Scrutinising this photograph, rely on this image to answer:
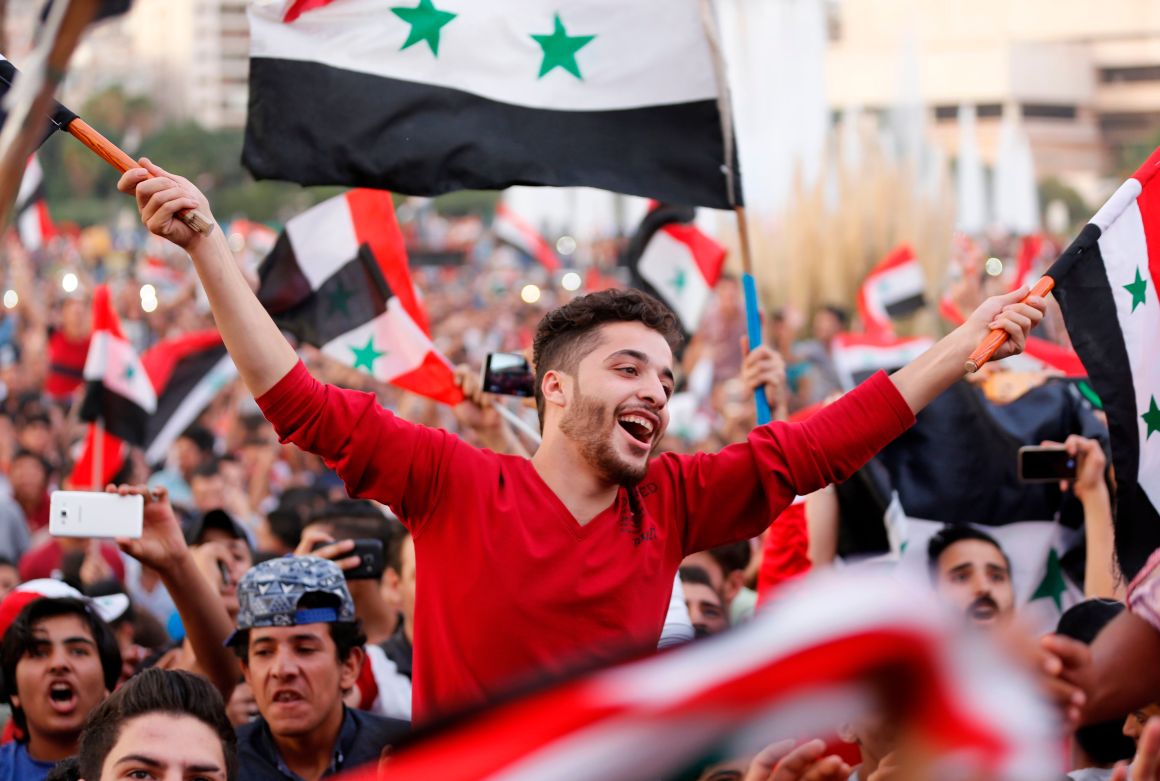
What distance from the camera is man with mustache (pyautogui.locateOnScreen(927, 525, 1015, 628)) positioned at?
5.14 m

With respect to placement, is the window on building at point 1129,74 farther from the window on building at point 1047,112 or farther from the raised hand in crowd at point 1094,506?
the raised hand in crowd at point 1094,506

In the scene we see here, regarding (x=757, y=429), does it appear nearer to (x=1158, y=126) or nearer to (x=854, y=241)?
(x=854, y=241)

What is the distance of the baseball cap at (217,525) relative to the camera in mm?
6043

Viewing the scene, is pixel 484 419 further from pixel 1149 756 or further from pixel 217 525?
pixel 1149 756

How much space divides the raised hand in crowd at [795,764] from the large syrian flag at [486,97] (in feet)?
9.52

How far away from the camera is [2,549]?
8586 millimetres

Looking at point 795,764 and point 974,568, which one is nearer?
point 795,764

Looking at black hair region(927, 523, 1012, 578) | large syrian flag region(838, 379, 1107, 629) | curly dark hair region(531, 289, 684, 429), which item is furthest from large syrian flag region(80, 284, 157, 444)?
curly dark hair region(531, 289, 684, 429)

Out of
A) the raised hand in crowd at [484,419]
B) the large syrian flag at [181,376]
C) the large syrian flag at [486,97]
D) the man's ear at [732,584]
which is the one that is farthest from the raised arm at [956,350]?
the large syrian flag at [181,376]

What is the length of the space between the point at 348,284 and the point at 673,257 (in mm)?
1776

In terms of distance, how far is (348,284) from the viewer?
615 cm

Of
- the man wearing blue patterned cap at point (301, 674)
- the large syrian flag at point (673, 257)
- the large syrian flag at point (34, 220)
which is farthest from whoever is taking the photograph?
the large syrian flag at point (34, 220)

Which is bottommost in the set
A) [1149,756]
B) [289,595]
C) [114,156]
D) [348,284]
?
[1149,756]

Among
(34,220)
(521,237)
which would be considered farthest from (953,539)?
(521,237)
